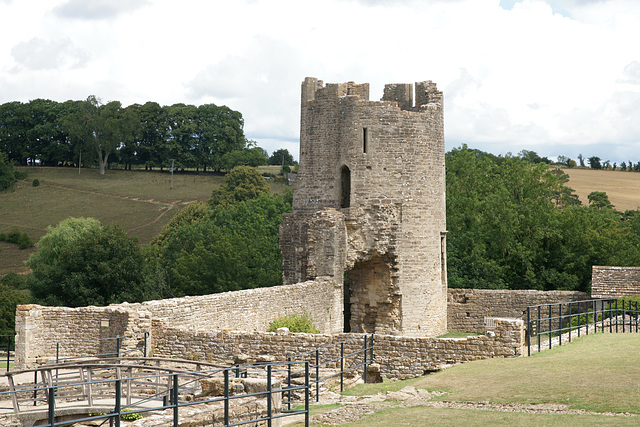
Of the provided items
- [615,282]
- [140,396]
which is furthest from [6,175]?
[140,396]

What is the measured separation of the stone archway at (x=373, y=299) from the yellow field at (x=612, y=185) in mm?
45383

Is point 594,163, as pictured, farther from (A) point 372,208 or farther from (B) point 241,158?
(A) point 372,208

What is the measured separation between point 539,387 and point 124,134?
256ft

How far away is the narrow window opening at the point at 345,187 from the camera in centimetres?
2786

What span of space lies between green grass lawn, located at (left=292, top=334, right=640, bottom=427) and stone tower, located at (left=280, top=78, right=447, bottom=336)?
31.3ft

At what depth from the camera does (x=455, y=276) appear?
36656 mm

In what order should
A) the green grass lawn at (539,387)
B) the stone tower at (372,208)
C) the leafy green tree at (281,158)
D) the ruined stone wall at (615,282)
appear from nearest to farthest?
1. the green grass lawn at (539,387)
2. the stone tower at (372,208)
3. the ruined stone wall at (615,282)
4. the leafy green tree at (281,158)

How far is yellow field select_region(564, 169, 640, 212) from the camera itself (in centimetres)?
7112

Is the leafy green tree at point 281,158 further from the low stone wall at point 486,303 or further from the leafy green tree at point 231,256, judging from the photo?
the low stone wall at point 486,303

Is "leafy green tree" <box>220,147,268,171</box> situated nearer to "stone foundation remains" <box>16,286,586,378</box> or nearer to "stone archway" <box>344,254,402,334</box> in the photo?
"stone archway" <box>344,254,402,334</box>

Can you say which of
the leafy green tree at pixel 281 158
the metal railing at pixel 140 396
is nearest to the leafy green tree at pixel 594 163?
the leafy green tree at pixel 281 158

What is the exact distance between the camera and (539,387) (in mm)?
13984

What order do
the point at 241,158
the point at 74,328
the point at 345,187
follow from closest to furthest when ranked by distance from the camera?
1. the point at 74,328
2. the point at 345,187
3. the point at 241,158

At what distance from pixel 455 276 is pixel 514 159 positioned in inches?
516
